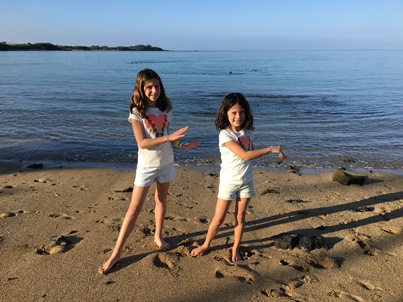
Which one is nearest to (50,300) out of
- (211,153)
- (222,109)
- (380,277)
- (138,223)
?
(138,223)

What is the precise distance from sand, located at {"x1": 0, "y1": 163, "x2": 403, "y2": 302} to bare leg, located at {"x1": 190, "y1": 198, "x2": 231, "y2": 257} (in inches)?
3.9

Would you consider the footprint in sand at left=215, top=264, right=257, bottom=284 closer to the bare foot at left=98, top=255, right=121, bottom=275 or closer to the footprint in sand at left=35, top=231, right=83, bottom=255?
the bare foot at left=98, top=255, right=121, bottom=275

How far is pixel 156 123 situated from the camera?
354 centimetres

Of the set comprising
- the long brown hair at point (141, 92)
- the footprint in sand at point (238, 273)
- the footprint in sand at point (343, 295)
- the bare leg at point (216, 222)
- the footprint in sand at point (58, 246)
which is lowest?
the footprint in sand at point (58, 246)

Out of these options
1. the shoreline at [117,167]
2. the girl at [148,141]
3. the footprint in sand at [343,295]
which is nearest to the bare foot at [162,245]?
the girl at [148,141]

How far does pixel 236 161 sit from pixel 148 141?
884 millimetres

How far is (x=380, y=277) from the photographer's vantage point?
3441mm

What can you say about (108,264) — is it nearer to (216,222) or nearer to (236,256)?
(216,222)

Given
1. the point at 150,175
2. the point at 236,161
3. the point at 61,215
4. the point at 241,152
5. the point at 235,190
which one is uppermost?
the point at 241,152

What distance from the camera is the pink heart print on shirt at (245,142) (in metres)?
3.44

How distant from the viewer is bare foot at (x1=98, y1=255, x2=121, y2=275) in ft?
11.2

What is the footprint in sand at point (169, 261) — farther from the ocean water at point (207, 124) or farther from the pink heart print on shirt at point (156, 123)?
the ocean water at point (207, 124)

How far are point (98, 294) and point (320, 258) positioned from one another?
229 cm

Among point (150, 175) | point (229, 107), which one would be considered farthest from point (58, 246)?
point (229, 107)
